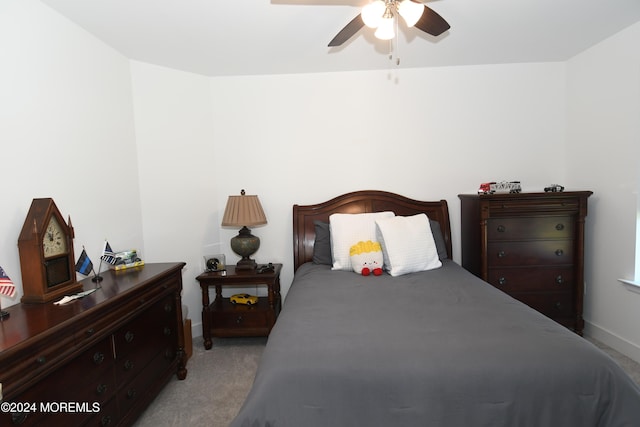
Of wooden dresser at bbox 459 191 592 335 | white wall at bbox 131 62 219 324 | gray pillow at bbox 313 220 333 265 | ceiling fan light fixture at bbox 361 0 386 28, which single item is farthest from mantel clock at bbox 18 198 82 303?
wooden dresser at bbox 459 191 592 335

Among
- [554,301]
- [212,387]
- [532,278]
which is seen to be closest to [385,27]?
[532,278]

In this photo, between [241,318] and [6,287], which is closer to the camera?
[6,287]

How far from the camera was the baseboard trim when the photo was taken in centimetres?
243

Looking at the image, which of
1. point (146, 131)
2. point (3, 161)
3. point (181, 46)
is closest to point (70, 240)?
point (3, 161)

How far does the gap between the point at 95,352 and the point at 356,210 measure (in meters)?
2.20

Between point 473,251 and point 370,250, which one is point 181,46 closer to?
point 370,250

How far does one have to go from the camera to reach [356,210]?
3076 millimetres

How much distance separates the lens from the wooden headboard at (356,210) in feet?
10.1

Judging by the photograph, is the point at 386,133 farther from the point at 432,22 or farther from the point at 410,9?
the point at 410,9

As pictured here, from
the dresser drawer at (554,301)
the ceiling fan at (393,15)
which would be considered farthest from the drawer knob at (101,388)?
the dresser drawer at (554,301)

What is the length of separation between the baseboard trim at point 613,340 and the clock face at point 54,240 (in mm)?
3891

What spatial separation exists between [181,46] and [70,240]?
164 cm

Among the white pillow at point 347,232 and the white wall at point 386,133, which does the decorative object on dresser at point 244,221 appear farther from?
the white pillow at point 347,232

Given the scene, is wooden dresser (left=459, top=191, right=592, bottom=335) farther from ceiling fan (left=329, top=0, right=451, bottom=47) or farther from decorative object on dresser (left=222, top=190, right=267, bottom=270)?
decorative object on dresser (left=222, top=190, right=267, bottom=270)
